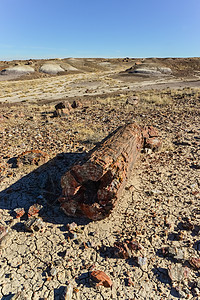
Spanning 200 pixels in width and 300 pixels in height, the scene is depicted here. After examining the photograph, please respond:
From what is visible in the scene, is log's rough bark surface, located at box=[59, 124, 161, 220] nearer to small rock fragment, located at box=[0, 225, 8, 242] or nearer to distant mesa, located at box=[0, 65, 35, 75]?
small rock fragment, located at box=[0, 225, 8, 242]

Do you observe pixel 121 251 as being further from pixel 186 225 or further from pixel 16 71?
pixel 16 71

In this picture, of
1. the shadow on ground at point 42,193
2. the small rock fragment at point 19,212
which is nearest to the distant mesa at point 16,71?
the shadow on ground at point 42,193

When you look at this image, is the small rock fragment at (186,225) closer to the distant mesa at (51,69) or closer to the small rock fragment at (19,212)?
the small rock fragment at (19,212)

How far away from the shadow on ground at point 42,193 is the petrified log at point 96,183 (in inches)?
12.0

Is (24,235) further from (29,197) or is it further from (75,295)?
(75,295)

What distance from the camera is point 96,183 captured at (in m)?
4.08

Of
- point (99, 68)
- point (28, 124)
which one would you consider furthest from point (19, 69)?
point (28, 124)

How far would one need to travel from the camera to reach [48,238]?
11.7ft

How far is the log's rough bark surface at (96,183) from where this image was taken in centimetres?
365

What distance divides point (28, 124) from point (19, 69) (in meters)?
41.0

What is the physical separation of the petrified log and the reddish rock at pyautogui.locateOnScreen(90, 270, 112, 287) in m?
1.04

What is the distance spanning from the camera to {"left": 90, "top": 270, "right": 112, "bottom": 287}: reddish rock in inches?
110

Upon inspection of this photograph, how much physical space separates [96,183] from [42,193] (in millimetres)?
1576

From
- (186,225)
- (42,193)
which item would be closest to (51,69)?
(42,193)
